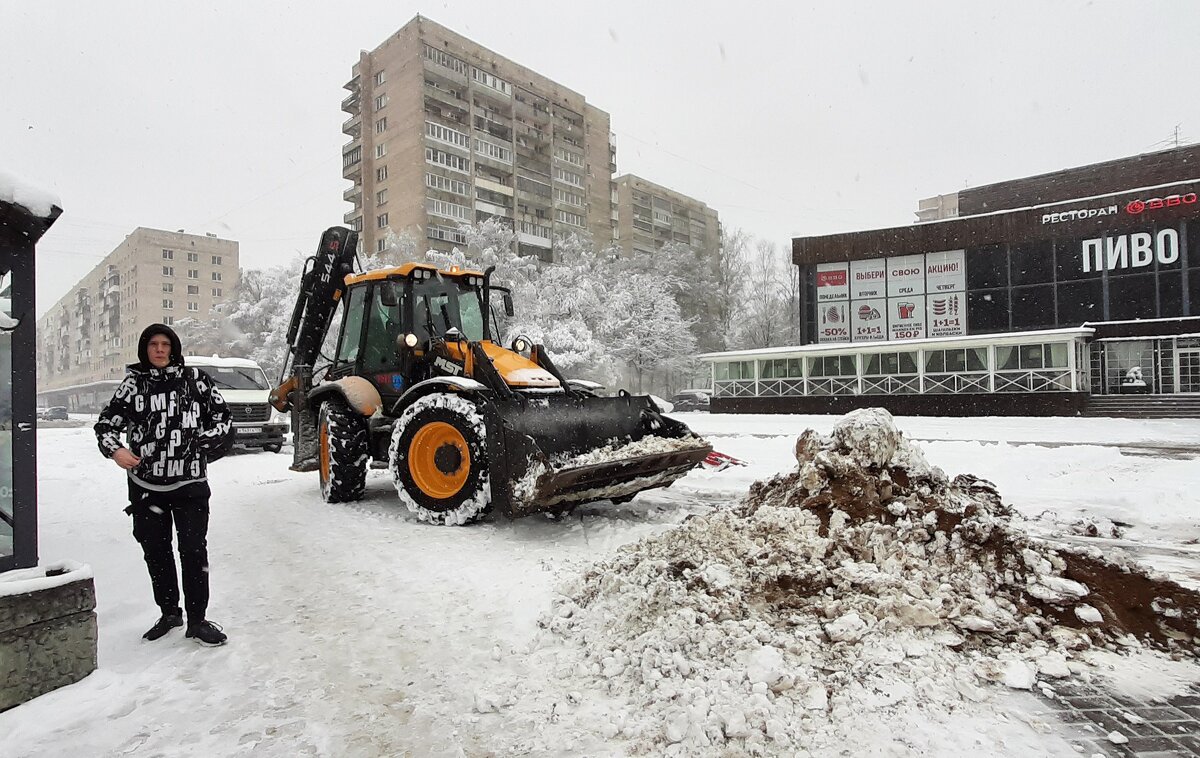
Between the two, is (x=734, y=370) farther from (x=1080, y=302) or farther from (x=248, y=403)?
(x=248, y=403)

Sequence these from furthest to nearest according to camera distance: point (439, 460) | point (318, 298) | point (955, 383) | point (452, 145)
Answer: point (452, 145)
point (955, 383)
point (318, 298)
point (439, 460)

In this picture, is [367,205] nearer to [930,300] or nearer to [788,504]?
[930,300]

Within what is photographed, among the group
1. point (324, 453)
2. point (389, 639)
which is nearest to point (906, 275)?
point (324, 453)

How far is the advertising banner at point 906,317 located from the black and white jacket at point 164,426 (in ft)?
103

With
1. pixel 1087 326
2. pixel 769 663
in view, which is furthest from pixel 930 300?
pixel 769 663

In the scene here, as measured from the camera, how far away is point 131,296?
228 feet

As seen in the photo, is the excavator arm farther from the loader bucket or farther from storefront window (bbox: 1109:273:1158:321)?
storefront window (bbox: 1109:273:1158:321)

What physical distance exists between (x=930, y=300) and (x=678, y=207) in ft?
180

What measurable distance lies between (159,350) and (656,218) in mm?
76988

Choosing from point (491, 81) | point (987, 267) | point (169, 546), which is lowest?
point (169, 546)

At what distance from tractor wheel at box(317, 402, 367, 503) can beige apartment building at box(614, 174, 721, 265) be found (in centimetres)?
6180

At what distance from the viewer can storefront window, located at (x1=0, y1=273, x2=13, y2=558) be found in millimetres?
2945

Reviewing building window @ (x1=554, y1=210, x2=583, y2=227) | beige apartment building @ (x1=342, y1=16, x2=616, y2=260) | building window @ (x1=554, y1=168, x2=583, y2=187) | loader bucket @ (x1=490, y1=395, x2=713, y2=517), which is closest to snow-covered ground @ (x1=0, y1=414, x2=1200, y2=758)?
loader bucket @ (x1=490, y1=395, x2=713, y2=517)

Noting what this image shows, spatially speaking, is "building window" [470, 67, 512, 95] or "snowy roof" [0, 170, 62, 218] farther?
"building window" [470, 67, 512, 95]
